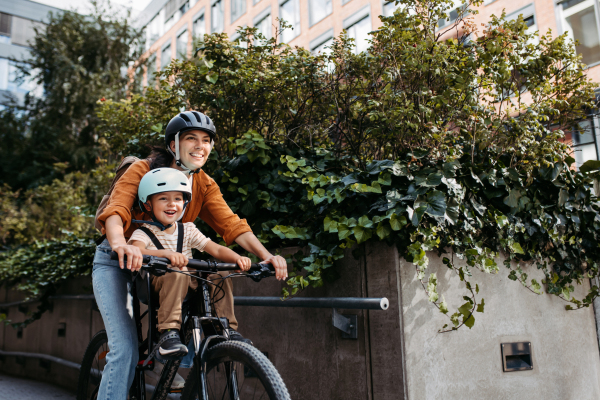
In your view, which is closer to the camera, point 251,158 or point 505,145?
point 505,145

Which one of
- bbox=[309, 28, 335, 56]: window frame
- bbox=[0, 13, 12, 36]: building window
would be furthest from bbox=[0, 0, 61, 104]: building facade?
bbox=[309, 28, 335, 56]: window frame

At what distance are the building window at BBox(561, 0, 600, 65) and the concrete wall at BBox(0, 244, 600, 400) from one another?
13.2 metres

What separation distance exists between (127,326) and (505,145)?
3.33 metres

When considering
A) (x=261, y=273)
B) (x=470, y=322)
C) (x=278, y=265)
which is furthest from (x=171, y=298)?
(x=470, y=322)

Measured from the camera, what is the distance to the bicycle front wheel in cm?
218

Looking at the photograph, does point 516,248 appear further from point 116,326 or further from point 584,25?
point 584,25

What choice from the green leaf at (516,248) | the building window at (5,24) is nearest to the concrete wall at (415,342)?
the green leaf at (516,248)

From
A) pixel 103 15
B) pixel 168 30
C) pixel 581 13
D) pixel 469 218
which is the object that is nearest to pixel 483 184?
pixel 469 218

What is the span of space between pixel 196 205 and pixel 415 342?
1.72m

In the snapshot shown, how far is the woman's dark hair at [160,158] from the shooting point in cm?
300

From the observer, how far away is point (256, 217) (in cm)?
480

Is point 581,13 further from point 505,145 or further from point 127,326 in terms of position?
point 127,326

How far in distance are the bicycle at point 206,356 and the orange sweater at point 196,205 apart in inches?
15.0

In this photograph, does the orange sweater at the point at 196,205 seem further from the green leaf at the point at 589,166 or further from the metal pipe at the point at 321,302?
the green leaf at the point at 589,166
